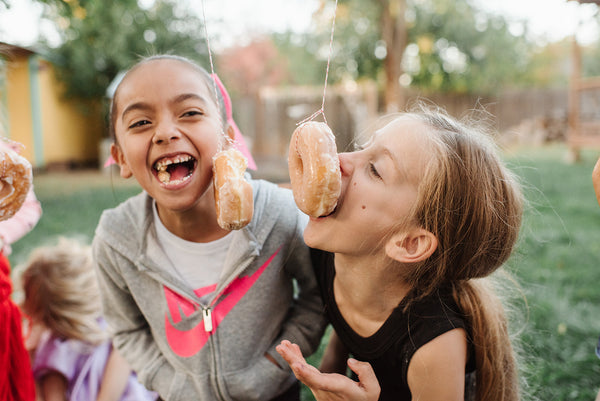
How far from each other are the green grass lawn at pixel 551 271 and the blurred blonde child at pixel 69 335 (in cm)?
88

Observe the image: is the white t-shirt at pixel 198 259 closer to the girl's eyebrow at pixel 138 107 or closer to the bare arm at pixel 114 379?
the girl's eyebrow at pixel 138 107

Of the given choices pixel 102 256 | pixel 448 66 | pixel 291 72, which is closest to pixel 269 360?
pixel 102 256

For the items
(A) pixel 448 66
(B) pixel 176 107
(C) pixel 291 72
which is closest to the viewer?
(B) pixel 176 107

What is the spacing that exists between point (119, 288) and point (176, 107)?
2.93 ft

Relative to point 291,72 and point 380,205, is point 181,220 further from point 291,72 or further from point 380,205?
point 291,72

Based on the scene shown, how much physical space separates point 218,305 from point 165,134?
0.75 meters

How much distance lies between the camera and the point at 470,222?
1.65m

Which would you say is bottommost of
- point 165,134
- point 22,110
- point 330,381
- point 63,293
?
point 22,110

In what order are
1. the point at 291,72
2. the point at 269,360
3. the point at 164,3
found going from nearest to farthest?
the point at 269,360, the point at 164,3, the point at 291,72

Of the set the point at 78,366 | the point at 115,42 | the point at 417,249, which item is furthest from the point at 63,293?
the point at 115,42

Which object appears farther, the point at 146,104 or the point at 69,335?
the point at 69,335

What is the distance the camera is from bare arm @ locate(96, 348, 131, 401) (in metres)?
2.52

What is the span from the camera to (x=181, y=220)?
1.91m

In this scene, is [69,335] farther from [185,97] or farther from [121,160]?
[185,97]
